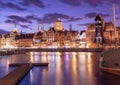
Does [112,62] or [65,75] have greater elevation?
[112,62]

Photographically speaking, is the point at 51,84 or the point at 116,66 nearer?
the point at 51,84

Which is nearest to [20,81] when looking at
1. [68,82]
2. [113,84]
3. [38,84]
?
[38,84]

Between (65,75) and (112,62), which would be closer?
(65,75)

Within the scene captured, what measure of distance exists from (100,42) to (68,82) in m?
180

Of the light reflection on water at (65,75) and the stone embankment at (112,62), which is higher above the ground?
the stone embankment at (112,62)

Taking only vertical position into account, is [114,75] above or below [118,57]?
below

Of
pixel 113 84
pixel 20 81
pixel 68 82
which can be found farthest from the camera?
pixel 20 81

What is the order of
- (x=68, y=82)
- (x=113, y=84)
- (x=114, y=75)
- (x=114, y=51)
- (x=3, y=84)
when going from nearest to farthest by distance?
(x=3, y=84) → (x=113, y=84) → (x=68, y=82) → (x=114, y=75) → (x=114, y=51)

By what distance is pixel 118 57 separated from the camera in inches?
1032

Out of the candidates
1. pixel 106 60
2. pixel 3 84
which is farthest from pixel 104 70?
pixel 3 84

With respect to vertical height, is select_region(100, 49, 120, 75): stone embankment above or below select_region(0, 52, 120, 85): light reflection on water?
above

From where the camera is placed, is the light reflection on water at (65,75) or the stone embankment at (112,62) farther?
the stone embankment at (112,62)

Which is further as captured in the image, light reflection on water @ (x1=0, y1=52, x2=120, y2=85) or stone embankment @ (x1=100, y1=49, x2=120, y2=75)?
stone embankment @ (x1=100, y1=49, x2=120, y2=75)

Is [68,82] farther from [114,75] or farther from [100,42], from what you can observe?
[100,42]
